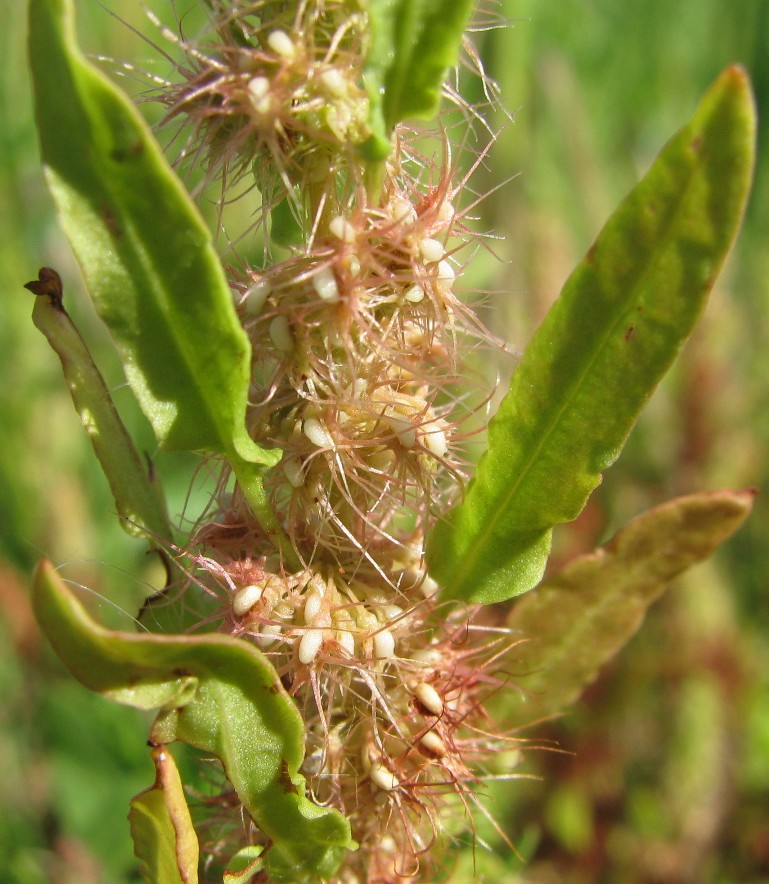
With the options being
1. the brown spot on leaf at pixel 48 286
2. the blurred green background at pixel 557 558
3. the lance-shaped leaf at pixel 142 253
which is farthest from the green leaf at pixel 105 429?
the blurred green background at pixel 557 558

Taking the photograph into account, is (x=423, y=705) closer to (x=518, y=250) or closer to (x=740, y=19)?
(x=518, y=250)

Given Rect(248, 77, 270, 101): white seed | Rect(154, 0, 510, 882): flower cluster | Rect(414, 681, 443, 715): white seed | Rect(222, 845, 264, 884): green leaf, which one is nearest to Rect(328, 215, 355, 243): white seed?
Rect(154, 0, 510, 882): flower cluster

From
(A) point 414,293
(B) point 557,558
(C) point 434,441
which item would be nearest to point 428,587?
(C) point 434,441

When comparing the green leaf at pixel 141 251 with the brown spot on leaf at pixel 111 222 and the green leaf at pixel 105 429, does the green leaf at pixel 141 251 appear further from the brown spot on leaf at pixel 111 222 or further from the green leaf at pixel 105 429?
the green leaf at pixel 105 429

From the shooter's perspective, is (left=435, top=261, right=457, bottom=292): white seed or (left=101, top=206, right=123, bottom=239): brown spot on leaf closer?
(left=101, top=206, right=123, bottom=239): brown spot on leaf

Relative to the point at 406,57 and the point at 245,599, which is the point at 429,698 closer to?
the point at 245,599

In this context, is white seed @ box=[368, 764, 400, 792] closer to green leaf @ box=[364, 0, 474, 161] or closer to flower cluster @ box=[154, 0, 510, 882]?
flower cluster @ box=[154, 0, 510, 882]
